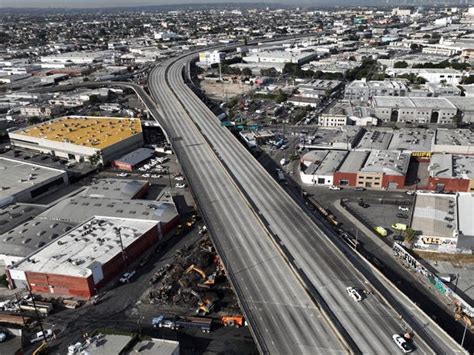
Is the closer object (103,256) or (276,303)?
(276,303)

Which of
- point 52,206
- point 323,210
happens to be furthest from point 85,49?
point 323,210

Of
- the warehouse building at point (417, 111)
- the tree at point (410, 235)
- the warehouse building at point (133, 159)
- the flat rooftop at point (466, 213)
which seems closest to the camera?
the flat rooftop at point (466, 213)

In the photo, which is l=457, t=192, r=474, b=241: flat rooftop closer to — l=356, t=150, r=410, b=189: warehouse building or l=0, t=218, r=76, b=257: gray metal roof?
l=356, t=150, r=410, b=189: warehouse building

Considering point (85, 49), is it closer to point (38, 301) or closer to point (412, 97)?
point (412, 97)

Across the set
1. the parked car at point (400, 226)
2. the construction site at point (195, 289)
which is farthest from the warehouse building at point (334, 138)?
the construction site at point (195, 289)

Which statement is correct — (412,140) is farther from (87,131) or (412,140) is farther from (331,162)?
(87,131)

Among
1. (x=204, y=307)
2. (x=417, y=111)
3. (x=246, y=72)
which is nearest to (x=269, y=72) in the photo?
(x=246, y=72)

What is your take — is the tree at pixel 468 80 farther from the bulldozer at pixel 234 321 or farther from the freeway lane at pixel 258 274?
the bulldozer at pixel 234 321
